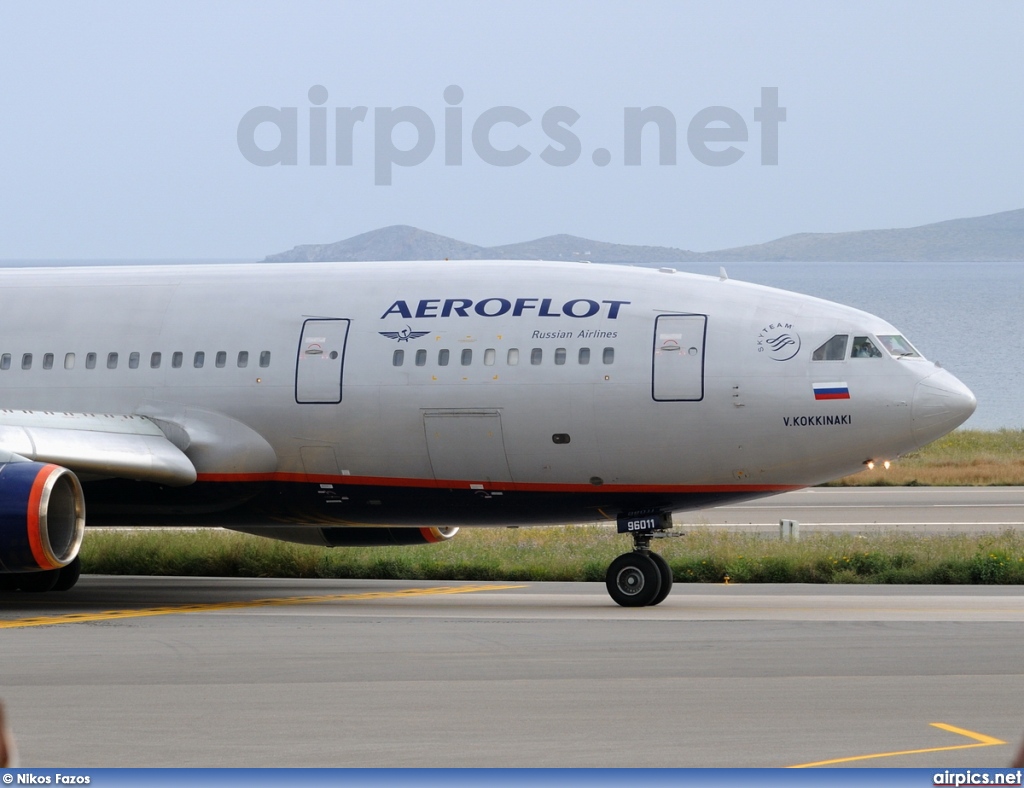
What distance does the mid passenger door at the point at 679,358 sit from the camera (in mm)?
20094

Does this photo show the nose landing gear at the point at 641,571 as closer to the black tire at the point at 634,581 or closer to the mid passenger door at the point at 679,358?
the black tire at the point at 634,581

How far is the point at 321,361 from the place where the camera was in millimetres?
21516

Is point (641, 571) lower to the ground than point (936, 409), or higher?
lower

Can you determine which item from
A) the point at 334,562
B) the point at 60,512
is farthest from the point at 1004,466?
the point at 60,512

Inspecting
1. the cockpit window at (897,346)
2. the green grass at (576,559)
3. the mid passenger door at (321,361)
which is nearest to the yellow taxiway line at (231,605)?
the green grass at (576,559)

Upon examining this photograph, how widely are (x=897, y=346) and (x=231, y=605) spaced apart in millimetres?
9238

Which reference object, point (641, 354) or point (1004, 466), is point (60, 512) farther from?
point (1004, 466)

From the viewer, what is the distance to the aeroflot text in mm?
20703

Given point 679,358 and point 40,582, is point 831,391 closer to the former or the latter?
point 679,358

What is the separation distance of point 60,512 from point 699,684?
943 centimetres

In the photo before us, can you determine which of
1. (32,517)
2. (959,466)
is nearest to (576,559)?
(32,517)

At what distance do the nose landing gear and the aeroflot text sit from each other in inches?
104

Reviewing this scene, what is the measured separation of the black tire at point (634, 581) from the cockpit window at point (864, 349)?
144 inches

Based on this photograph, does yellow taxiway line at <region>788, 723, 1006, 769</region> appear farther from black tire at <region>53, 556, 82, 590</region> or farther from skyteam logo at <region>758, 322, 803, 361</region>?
black tire at <region>53, 556, 82, 590</region>
